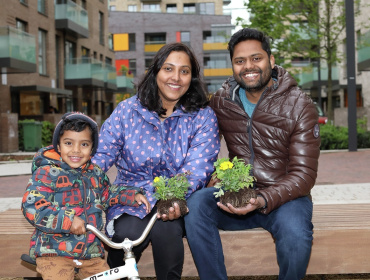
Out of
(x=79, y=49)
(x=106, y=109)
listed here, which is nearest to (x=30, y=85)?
(x=79, y=49)

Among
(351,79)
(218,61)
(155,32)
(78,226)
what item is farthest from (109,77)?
(78,226)

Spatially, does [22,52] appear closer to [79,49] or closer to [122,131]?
[79,49]

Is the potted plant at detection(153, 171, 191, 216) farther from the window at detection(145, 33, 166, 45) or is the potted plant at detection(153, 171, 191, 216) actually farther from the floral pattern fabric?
the window at detection(145, 33, 166, 45)

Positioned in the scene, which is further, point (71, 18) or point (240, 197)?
point (71, 18)

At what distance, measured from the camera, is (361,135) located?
18734mm

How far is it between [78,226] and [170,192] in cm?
64

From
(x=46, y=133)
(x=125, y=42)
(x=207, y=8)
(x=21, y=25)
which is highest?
(x=207, y=8)

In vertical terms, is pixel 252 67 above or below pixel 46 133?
above

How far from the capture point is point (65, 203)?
3510 mm

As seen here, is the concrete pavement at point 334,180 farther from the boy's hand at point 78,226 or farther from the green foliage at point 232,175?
the boy's hand at point 78,226

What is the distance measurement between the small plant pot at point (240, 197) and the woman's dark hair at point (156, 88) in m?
0.92

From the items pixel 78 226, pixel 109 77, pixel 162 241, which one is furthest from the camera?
pixel 109 77

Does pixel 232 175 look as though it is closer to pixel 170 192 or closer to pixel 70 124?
pixel 170 192

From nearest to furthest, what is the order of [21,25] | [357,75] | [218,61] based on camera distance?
1. [21,25]
2. [357,75]
3. [218,61]
